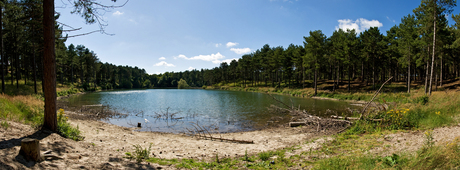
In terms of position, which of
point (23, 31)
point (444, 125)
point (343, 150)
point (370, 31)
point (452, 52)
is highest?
point (370, 31)

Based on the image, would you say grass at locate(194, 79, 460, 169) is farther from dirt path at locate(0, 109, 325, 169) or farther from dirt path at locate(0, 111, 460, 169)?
dirt path at locate(0, 109, 325, 169)

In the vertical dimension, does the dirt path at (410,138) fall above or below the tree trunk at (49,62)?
below

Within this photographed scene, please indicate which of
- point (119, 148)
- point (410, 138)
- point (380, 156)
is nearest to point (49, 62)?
point (119, 148)

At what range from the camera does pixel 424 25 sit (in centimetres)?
2733

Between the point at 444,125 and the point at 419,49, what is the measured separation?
33.4 metres

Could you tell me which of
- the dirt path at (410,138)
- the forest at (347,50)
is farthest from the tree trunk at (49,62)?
the dirt path at (410,138)

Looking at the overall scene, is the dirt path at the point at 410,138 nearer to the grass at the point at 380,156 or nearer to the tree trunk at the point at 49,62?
the grass at the point at 380,156

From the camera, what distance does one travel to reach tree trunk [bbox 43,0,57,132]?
808 centimetres

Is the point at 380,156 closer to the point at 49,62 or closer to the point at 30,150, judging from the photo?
the point at 30,150

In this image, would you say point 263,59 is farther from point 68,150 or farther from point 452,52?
point 68,150

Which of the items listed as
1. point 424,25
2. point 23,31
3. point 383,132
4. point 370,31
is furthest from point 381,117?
point 23,31

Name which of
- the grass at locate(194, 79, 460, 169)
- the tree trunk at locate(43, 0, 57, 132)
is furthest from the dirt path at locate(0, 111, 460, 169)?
the tree trunk at locate(43, 0, 57, 132)

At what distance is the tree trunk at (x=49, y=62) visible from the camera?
8.08m

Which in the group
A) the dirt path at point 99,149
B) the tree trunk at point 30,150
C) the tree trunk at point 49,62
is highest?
the tree trunk at point 49,62
